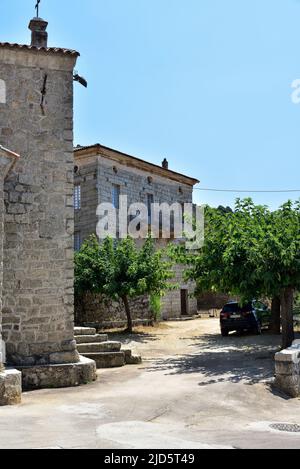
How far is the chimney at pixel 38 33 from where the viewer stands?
11508mm

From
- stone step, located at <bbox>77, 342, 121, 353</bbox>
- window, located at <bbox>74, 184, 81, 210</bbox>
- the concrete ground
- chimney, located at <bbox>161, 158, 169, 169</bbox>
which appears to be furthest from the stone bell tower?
chimney, located at <bbox>161, 158, 169, 169</bbox>

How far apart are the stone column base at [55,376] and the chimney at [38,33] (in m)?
6.84

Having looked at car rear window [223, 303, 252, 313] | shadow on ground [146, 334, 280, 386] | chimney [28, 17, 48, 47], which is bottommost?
shadow on ground [146, 334, 280, 386]

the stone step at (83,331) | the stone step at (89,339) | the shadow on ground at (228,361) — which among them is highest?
the stone step at (83,331)

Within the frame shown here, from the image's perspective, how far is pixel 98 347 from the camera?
12609mm

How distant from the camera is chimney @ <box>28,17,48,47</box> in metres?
11.5

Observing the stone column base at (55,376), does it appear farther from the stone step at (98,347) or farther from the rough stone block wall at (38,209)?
the stone step at (98,347)

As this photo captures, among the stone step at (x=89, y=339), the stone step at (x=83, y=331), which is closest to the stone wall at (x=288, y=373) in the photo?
the stone step at (x=89, y=339)

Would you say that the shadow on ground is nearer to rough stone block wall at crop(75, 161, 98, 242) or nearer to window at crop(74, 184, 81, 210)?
rough stone block wall at crop(75, 161, 98, 242)

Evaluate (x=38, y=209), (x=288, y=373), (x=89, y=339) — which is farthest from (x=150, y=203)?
(x=288, y=373)

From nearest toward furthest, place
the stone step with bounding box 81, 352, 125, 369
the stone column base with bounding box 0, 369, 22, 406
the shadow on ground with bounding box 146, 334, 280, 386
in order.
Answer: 1. the stone column base with bounding box 0, 369, 22, 406
2. the shadow on ground with bounding box 146, 334, 280, 386
3. the stone step with bounding box 81, 352, 125, 369

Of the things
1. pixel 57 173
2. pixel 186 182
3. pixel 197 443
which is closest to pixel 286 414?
pixel 197 443

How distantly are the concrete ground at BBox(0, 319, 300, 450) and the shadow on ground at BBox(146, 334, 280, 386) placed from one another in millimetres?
22

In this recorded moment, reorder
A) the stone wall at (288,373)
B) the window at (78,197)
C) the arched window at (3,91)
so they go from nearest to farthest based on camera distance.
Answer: the stone wall at (288,373), the arched window at (3,91), the window at (78,197)
